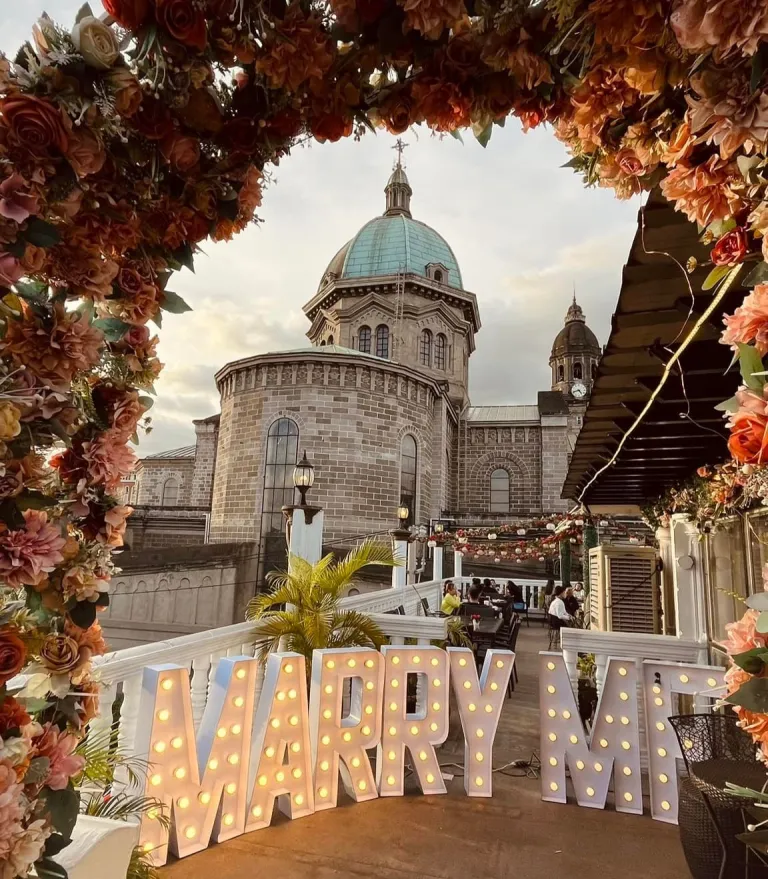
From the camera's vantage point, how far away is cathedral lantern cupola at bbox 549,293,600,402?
31.3 m

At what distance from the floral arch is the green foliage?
9.84 ft

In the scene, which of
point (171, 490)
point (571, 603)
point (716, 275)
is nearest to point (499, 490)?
point (571, 603)

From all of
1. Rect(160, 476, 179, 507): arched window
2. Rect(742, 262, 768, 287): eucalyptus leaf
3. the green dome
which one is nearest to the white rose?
Rect(742, 262, 768, 287): eucalyptus leaf

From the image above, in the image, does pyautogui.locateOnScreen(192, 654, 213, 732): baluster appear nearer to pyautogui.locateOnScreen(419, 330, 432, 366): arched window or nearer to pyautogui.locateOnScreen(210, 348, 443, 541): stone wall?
pyautogui.locateOnScreen(210, 348, 443, 541): stone wall

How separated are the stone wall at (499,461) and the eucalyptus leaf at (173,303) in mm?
24080

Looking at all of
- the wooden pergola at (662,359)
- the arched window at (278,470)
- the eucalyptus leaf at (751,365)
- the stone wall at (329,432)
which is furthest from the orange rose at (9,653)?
the arched window at (278,470)

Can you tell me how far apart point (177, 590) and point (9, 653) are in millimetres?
12712

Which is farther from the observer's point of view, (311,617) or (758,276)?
(311,617)

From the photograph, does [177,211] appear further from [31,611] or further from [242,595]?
[242,595]

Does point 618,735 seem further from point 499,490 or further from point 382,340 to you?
point 382,340

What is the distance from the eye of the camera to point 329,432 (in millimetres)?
18266

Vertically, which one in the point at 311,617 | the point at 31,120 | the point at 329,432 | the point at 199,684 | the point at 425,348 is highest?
the point at 425,348

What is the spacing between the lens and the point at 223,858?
3.15 m

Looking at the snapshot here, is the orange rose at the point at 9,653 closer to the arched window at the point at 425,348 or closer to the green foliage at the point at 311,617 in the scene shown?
the green foliage at the point at 311,617
